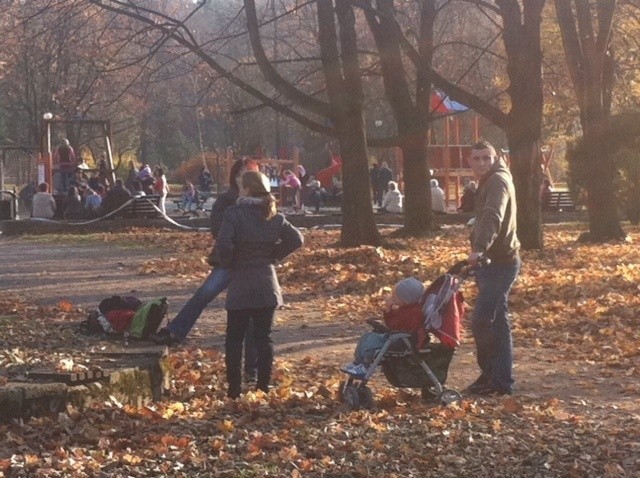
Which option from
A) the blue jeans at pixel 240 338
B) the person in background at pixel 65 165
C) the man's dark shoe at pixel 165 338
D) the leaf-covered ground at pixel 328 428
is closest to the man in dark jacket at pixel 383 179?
the person in background at pixel 65 165

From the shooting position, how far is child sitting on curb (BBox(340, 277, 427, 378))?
8719mm

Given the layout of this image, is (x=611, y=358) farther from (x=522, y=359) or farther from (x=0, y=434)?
(x=0, y=434)

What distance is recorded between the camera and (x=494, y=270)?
934 cm

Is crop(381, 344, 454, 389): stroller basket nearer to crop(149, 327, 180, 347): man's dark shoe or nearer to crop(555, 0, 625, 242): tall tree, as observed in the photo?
crop(149, 327, 180, 347): man's dark shoe

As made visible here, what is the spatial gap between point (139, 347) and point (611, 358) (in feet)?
13.8

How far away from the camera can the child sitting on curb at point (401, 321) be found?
8.72 metres

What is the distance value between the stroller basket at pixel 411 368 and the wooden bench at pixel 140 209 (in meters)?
25.8

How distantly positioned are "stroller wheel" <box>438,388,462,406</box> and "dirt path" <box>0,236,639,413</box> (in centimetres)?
97

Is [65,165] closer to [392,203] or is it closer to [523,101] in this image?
[392,203]

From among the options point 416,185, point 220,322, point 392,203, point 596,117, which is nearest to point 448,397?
point 220,322

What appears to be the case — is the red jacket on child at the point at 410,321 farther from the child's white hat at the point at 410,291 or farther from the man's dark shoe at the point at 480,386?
the man's dark shoe at the point at 480,386

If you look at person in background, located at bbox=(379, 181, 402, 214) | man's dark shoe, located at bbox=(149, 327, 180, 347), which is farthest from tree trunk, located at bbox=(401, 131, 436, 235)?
man's dark shoe, located at bbox=(149, 327, 180, 347)

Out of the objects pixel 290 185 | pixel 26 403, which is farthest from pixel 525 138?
pixel 290 185

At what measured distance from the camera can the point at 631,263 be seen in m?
20.2
